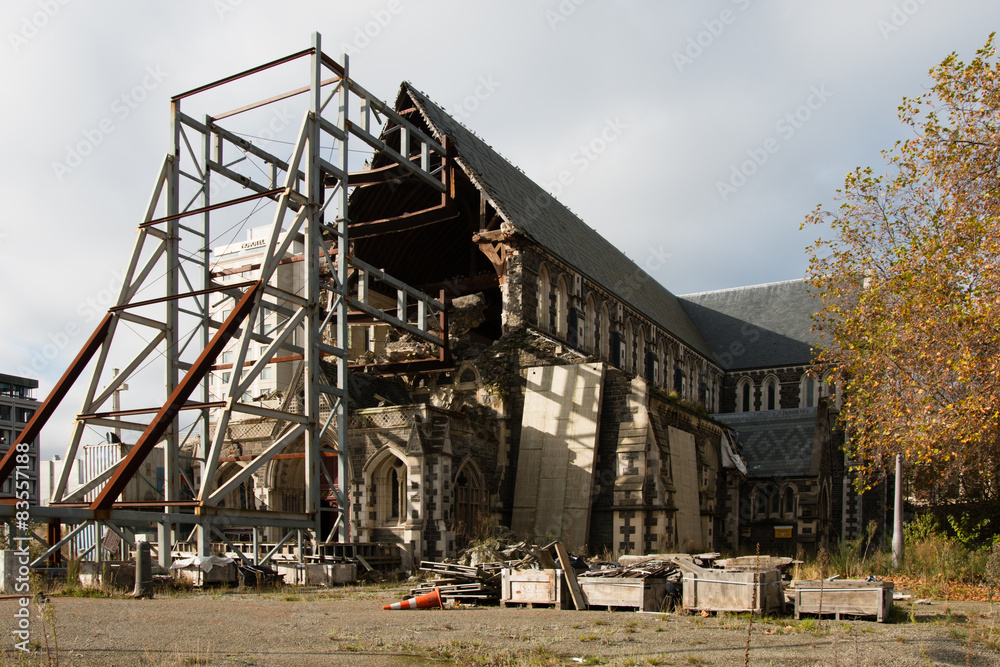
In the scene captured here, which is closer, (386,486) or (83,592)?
(83,592)

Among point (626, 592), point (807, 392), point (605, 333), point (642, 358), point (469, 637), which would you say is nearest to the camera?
point (469, 637)

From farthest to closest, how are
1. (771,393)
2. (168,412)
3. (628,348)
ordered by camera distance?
(771,393) < (628,348) < (168,412)

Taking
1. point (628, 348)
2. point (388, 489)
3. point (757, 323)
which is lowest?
point (388, 489)

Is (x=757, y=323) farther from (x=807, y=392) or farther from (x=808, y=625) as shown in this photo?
(x=808, y=625)

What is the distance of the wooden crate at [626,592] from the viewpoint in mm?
13707

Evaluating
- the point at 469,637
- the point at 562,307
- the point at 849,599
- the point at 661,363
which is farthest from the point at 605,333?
the point at 469,637

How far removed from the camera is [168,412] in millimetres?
17000

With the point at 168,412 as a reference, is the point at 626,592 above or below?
below

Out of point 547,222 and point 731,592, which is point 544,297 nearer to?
point 547,222

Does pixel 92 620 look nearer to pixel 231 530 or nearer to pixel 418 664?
pixel 418 664

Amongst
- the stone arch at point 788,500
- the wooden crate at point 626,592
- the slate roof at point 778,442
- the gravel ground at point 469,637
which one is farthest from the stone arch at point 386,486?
the stone arch at point 788,500

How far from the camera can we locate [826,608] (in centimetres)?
1270

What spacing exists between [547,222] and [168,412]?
60.4ft

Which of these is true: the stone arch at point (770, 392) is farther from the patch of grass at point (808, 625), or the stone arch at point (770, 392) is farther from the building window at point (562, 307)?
the patch of grass at point (808, 625)
